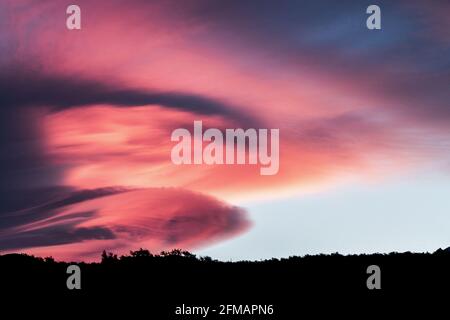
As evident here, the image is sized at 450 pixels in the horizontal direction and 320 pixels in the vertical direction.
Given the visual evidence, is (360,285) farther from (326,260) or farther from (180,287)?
(180,287)

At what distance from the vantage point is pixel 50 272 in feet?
95.7

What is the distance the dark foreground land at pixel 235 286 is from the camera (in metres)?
24.6

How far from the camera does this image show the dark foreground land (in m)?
24.6

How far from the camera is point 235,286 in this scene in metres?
26.7

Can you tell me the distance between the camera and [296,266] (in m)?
29.3

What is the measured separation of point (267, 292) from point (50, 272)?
9098 millimetres
